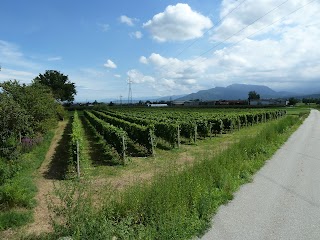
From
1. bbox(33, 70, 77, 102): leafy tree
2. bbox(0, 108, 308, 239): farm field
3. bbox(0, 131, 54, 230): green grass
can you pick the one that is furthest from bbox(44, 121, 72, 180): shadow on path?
bbox(33, 70, 77, 102): leafy tree

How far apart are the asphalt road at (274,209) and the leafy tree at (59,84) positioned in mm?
85678

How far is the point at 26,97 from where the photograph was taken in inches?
993

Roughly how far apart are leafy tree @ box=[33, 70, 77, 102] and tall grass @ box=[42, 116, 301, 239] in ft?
284

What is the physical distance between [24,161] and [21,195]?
22.0 ft

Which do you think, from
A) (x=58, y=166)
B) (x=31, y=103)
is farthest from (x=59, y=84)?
(x=58, y=166)

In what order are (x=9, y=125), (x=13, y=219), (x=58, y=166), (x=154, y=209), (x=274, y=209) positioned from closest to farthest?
(x=154, y=209) < (x=274, y=209) < (x=13, y=219) < (x=58, y=166) < (x=9, y=125)

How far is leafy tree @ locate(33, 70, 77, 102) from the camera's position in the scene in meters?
91.5

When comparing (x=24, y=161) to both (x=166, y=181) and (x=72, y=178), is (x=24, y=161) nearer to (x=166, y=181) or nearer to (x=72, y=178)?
(x=72, y=178)

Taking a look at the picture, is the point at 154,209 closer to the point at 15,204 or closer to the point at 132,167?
the point at 15,204

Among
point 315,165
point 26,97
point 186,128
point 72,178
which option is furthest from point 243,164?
point 26,97

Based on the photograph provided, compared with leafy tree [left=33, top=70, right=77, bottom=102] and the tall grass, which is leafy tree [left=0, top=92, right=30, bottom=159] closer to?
the tall grass

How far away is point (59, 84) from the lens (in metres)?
92.5

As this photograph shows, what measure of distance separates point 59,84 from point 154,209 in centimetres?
9201

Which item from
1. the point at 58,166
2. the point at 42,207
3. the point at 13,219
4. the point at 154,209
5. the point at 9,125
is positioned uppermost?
the point at 9,125
